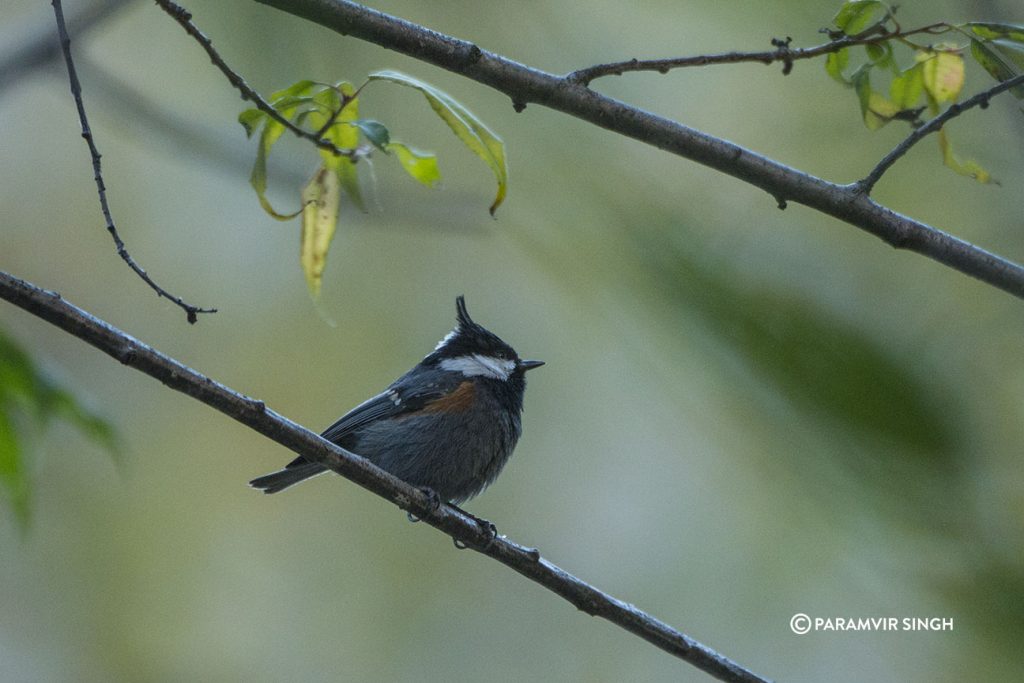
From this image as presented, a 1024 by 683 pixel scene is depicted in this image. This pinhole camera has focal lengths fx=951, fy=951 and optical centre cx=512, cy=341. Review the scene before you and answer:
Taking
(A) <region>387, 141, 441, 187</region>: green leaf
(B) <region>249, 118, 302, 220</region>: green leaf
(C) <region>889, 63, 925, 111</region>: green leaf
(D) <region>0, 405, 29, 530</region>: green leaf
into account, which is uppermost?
(C) <region>889, 63, 925, 111</region>: green leaf

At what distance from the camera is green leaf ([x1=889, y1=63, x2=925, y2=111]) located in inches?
98.1

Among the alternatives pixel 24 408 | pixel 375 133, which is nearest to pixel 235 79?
pixel 375 133

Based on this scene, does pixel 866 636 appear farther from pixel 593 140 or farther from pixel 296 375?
pixel 296 375

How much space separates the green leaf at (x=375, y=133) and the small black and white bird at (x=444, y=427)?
6.12 ft

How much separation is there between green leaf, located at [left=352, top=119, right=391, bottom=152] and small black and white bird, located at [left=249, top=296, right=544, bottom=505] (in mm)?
1866

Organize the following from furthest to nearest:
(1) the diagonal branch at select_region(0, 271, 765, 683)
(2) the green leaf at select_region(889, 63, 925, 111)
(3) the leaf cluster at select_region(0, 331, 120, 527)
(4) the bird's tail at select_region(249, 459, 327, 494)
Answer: (4) the bird's tail at select_region(249, 459, 327, 494) < (3) the leaf cluster at select_region(0, 331, 120, 527) < (2) the green leaf at select_region(889, 63, 925, 111) < (1) the diagonal branch at select_region(0, 271, 765, 683)

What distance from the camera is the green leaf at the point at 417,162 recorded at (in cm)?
230

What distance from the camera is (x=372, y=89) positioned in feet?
15.6

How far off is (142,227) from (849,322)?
4.64 meters

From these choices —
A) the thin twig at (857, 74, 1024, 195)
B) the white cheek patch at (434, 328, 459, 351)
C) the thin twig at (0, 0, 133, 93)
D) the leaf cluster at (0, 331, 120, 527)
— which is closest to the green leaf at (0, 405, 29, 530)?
the leaf cluster at (0, 331, 120, 527)

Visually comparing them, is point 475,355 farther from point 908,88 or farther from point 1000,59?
point 1000,59

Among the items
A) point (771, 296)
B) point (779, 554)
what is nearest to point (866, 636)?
point (779, 554)

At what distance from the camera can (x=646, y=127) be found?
8.28 ft

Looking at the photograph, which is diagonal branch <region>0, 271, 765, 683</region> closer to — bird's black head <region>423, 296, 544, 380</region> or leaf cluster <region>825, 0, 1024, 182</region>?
bird's black head <region>423, 296, 544, 380</region>
